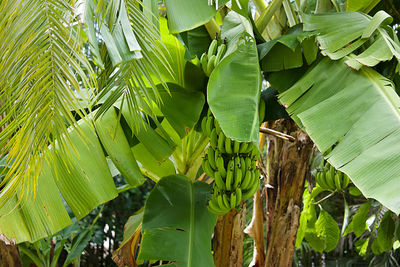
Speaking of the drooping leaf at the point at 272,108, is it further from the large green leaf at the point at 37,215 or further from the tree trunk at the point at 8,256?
the tree trunk at the point at 8,256

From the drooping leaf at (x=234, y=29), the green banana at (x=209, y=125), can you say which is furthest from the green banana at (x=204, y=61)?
the green banana at (x=209, y=125)

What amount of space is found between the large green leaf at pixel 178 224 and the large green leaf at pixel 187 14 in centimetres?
73

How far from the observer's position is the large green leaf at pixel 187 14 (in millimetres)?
1375

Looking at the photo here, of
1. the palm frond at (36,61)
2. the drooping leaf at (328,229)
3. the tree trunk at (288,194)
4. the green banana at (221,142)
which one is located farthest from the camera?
the drooping leaf at (328,229)

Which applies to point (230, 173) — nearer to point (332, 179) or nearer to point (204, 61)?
point (204, 61)

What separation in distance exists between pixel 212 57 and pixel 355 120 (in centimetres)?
59

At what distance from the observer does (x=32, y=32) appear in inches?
44.3

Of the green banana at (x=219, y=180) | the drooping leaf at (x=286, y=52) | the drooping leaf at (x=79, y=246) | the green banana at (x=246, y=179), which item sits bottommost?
the drooping leaf at (x=79, y=246)

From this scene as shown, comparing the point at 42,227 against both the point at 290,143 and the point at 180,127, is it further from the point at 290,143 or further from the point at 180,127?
the point at 290,143

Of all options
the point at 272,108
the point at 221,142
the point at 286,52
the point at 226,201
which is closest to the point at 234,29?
the point at 286,52

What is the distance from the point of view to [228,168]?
1.63m

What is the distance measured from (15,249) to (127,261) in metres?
0.66

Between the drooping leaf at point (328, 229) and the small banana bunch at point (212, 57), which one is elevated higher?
the small banana bunch at point (212, 57)

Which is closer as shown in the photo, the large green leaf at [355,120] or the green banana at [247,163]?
the large green leaf at [355,120]
